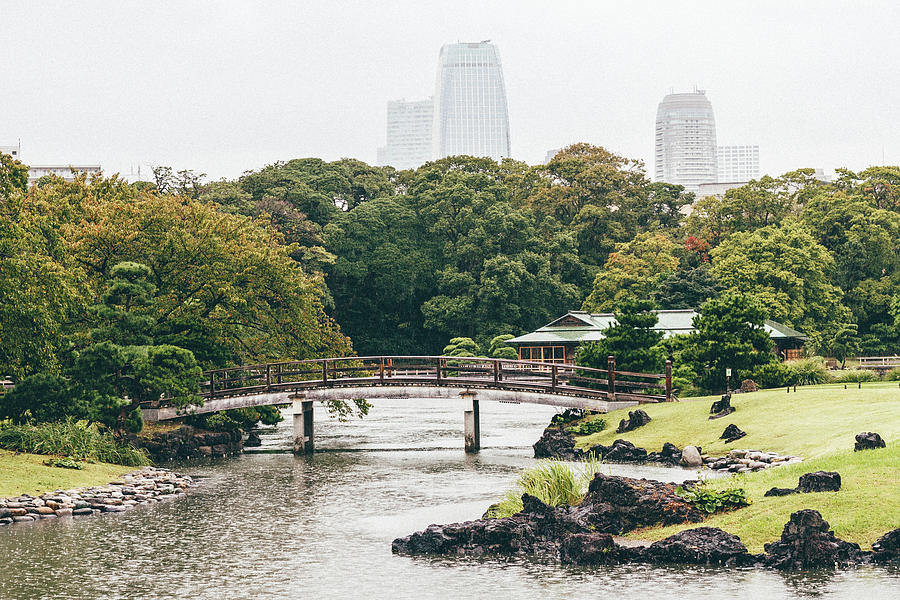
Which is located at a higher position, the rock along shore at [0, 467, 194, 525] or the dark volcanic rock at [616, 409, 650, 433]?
the dark volcanic rock at [616, 409, 650, 433]

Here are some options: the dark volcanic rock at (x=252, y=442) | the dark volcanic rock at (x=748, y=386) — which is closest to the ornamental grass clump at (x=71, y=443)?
the dark volcanic rock at (x=252, y=442)

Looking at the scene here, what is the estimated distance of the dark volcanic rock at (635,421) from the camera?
121ft

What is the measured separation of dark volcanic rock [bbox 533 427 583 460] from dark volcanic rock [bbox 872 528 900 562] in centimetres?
1785

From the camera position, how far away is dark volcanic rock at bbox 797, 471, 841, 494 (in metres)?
20.0

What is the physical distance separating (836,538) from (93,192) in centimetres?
4468

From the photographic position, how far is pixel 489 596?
17.7 m

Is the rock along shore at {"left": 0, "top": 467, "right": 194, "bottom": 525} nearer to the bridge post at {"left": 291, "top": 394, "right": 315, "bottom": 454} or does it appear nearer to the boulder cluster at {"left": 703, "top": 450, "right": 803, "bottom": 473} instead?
the bridge post at {"left": 291, "top": 394, "right": 315, "bottom": 454}

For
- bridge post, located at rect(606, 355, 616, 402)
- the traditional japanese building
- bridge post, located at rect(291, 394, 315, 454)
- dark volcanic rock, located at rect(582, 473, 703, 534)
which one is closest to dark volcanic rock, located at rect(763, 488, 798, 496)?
dark volcanic rock, located at rect(582, 473, 703, 534)

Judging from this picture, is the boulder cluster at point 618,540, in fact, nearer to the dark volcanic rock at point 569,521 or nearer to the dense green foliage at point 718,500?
the dark volcanic rock at point 569,521

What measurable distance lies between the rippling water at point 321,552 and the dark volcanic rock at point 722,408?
5.35 meters

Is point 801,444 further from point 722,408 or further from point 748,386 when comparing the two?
point 748,386

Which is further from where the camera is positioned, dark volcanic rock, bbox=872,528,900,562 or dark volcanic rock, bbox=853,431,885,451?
dark volcanic rock, bbox=853,431,885,451

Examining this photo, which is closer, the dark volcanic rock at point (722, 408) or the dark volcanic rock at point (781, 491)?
the dark volcanic rock at point (781, 491)

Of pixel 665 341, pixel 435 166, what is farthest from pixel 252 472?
pixel 435 166
